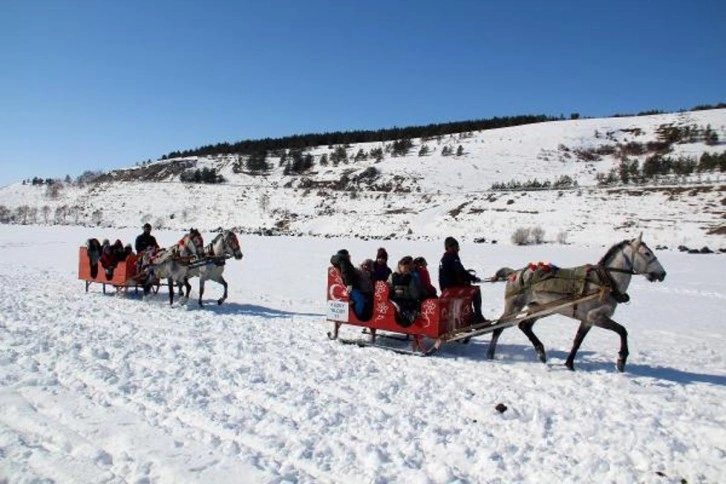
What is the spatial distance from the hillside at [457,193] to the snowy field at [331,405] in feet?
80.3

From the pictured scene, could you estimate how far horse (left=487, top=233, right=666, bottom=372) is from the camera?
8.09m

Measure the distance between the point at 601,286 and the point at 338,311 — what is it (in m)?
4.45

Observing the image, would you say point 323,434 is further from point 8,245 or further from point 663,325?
point 8,245

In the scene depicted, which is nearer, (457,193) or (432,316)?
(432,316)

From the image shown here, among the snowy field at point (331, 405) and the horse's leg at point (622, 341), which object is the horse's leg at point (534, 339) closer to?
the snowy field at point (331, 405)

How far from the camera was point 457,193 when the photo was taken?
5550cm

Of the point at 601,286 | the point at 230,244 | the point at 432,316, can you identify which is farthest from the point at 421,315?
the point at 230,244

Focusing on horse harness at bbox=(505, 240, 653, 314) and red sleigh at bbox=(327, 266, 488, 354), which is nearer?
horse harness at bbox=(505, 240, 653, 314)

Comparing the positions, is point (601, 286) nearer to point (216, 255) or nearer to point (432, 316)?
point (432, 316)

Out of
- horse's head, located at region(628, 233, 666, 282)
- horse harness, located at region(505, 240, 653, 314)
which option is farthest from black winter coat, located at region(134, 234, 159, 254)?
horse's head, located at region(628, 233, 666, 282)

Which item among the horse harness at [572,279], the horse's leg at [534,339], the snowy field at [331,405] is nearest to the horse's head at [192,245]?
the snowy field at [331,405]

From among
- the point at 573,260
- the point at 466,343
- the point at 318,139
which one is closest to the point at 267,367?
the point at 466,343

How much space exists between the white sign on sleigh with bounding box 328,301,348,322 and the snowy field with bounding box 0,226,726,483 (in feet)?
1.70

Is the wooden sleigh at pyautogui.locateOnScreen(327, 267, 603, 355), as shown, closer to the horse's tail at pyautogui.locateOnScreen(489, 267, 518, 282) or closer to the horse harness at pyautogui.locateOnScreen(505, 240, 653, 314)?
the horse harness at pyautogui.locateOnScreen(505, 240, 653, 314)
